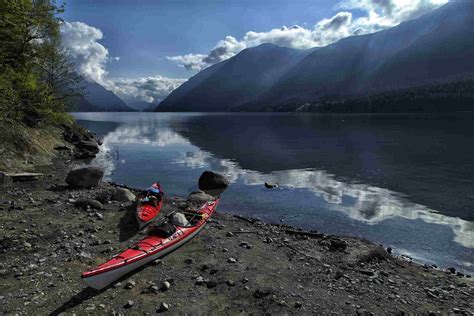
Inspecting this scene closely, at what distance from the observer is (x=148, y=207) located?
65.5 feet

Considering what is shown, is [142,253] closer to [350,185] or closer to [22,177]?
[22,177]

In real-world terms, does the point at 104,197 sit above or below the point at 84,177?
below

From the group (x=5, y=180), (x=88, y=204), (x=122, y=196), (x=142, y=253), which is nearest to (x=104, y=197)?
(x=122, y=196)

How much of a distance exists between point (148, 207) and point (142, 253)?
22.5ft

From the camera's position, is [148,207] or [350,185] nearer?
[148,207]

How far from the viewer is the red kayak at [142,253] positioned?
1136cm

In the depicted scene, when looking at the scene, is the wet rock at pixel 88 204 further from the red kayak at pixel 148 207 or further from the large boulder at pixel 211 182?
the large boulder at pixel 211 182

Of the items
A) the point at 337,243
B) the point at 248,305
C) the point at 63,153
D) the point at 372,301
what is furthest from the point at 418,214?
the point at 63,153

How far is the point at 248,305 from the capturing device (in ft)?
36.9

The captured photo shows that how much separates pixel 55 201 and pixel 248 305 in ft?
48.9

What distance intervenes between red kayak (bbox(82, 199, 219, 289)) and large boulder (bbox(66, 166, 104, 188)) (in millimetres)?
11141

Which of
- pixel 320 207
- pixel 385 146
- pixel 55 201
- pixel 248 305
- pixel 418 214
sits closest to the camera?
pixel 248 305

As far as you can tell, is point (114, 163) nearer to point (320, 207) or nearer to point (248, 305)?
point (320, 207)

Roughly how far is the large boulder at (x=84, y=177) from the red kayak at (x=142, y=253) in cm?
1114
